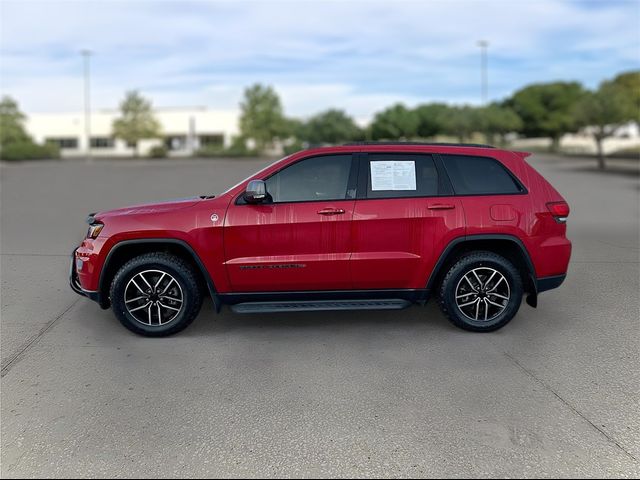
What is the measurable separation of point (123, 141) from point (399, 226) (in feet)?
288

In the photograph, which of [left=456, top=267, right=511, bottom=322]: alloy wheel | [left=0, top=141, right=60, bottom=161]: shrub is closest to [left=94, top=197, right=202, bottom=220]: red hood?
[left=456, top=267, right=511, bottom=322]: alloy wheel

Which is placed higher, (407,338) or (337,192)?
(337,192)

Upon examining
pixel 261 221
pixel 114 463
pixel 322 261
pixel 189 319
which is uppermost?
pixel 261 221

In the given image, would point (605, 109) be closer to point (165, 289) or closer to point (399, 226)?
point (399, 226)

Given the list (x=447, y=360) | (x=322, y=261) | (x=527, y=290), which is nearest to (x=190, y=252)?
(x=322, y=261)

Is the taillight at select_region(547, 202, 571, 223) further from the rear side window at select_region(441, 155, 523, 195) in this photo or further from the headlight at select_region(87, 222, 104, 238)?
the headlight at select_region(87, 222, 104, 238)

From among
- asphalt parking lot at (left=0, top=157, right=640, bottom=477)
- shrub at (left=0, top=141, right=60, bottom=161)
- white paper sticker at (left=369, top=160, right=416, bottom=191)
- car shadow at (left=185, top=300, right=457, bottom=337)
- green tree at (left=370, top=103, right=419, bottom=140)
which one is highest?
shrub at (left=0, top=141, right=60, bottom=161)

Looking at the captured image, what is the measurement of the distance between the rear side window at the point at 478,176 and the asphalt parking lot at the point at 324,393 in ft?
4.47

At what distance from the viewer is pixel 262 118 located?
7719 centimetres

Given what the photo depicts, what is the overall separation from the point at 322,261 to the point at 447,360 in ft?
4.57

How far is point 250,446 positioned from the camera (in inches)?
139

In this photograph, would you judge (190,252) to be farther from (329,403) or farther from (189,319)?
(329,403)

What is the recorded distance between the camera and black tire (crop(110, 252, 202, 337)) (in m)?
5.53

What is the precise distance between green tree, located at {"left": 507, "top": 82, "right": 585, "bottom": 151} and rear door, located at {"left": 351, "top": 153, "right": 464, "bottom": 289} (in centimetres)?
8592
